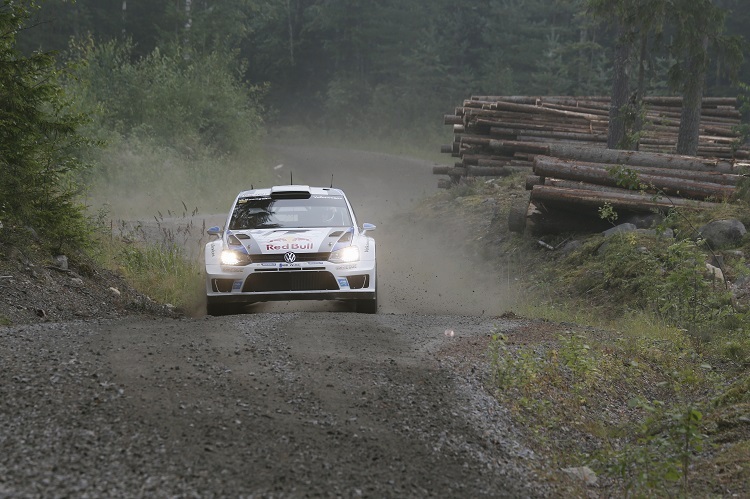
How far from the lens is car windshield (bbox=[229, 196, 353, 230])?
12.3 metres

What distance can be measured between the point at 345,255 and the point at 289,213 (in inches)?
63.4

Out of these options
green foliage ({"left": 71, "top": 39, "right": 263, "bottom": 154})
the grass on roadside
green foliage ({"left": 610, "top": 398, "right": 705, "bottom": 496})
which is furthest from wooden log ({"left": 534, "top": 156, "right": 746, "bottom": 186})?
green foliage ({"left": 71, "top": 39, "right": 263, "bottom": 154})

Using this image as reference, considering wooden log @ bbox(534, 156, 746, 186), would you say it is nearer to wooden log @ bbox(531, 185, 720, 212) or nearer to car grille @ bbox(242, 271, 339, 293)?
wooden log @ bbox(531, 185, 720, 212)

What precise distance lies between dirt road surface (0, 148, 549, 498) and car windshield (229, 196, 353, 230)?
244cm

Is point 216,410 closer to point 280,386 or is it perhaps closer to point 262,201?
point 280,386

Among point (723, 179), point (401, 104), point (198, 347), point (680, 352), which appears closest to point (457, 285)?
point (723, 179)

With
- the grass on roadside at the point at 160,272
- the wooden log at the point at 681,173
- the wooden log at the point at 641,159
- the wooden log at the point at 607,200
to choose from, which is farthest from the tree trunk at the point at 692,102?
the grass on roadside at the point at 160,272

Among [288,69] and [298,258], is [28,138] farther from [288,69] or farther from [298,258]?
[288,69]

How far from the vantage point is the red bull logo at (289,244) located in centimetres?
1119

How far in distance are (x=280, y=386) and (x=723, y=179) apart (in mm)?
11550

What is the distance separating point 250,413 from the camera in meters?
6.08

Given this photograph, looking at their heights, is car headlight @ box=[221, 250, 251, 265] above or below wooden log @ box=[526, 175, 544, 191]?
below

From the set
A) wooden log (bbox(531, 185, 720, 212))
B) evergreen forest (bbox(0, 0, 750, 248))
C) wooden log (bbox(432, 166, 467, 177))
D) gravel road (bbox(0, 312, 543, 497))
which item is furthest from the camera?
wooden log (bbox(432, 166, 467, 177))

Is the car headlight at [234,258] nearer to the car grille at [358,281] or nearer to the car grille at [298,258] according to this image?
the car grille at [298,258]
